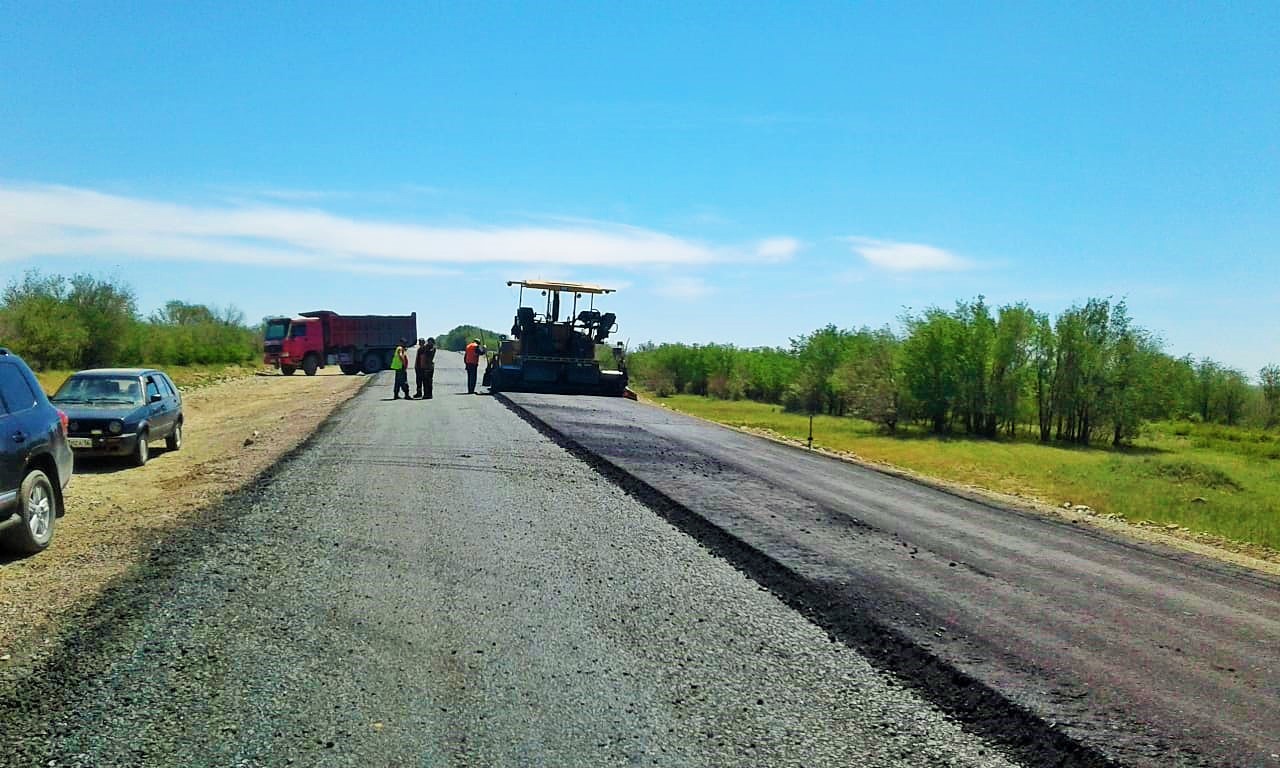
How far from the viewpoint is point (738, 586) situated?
8.14 meters

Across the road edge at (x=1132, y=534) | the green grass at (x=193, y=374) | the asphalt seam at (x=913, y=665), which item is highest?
the green grass at (x=193, y=374)

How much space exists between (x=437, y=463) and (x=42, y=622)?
8079mm

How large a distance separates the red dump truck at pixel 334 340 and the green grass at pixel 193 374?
4413 millimetres

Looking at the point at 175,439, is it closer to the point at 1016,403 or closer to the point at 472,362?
the point at 472,362

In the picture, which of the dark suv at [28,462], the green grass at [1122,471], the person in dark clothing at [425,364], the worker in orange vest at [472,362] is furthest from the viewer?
the worker in orange vest at [472,362]

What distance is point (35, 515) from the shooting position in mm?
9164

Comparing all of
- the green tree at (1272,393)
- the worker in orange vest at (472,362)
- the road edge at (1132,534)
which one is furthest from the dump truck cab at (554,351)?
the green tree at (1272,393)

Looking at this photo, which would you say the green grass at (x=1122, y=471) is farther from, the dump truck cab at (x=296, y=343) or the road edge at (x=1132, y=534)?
the dump truck cab at (x=296, y=343)

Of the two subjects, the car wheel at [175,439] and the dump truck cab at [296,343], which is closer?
the car wheel at [175,439]

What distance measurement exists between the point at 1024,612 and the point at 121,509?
1025 cm

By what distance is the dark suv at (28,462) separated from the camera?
8680 millimetres

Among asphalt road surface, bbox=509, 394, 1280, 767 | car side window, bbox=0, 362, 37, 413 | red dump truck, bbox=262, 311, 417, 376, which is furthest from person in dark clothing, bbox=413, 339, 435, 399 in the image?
red dump truck, bbox=262, 311, 417, 376

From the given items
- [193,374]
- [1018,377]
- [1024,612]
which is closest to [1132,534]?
[1024,612]

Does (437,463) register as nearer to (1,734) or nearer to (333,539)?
(333,539)
